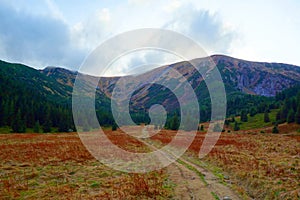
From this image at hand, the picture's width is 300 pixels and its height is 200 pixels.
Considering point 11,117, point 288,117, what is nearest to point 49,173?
point 11,117

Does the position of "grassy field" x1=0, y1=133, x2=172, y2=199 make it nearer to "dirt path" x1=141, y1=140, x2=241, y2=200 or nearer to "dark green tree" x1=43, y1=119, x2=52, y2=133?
"dirt path" x1=141, y1=140, x2=241, y2=200

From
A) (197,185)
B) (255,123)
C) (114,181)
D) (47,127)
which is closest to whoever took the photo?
(197,185)

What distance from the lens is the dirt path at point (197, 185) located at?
1100cm

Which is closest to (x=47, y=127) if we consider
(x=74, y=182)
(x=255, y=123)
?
(x=74, y=182)

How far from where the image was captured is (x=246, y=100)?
655 ft

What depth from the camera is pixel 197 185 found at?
504 inches

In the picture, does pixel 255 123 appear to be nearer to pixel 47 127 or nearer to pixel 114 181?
pixel 47 127

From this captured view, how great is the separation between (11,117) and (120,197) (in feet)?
278

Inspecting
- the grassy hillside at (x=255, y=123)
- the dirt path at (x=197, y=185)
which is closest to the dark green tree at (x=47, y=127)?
the dirt path at (x=197, y=185)

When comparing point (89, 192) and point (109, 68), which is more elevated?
point (109, 68)

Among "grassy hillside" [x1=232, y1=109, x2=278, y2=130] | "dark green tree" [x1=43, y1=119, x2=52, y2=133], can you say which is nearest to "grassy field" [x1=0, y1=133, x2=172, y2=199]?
"dark green tree" [x1=43, y1=119, x2=52, y2=133]

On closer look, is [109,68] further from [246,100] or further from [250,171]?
[246,100]

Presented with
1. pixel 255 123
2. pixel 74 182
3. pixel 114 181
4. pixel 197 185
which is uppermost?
pixel 255 123

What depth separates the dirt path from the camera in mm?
11000
